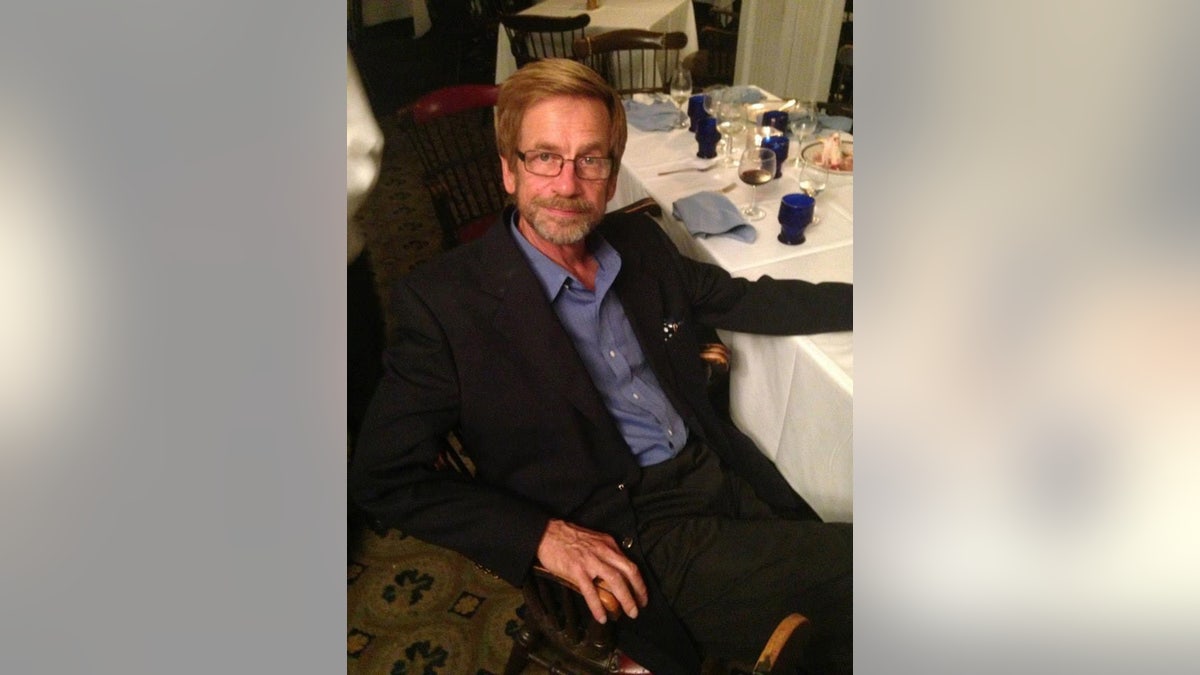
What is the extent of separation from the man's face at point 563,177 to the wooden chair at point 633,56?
70 millimetres

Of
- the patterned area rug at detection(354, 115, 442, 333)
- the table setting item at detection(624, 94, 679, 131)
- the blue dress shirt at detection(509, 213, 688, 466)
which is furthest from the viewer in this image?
the table setting item at detection(624, 94, 679, 131)

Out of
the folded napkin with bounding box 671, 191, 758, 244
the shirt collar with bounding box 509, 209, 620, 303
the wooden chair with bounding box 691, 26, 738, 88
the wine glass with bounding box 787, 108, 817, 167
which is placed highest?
the wooden chair with bounding box 691, 26, 738, 88

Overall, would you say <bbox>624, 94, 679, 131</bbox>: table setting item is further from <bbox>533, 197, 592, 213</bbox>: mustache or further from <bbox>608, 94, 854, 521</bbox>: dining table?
<bbox>533, 197, 592, 213</bbox>: mustache

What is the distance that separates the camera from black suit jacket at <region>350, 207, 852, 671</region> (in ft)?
1.68

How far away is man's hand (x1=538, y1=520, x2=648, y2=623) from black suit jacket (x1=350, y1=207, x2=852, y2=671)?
0.5 inches

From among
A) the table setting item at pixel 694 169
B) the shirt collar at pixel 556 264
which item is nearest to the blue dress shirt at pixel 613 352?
the shirt collar at pixel 556 264

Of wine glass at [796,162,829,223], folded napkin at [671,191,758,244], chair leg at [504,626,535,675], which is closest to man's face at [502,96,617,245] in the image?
folded napkin at [671,191,758,244]

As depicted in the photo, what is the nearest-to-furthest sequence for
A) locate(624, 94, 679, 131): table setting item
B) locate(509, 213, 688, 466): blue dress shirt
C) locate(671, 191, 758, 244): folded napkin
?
locate(509, 213, 688, 466): blue dress shirt, locate(671, 191, 758, 244): folded napkin, locate(624, 94, 679, 131): table setting item

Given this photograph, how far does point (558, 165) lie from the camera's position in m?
0.52

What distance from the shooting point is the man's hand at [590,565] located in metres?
0.54
